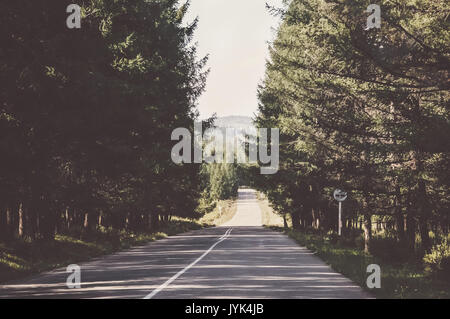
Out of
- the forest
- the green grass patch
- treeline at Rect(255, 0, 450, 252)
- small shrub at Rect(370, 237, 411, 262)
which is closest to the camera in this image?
the green grass patch

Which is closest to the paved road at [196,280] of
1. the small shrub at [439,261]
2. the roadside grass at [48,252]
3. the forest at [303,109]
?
the roadside grass at [48,252]

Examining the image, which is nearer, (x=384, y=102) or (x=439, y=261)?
(x=384, y=102)

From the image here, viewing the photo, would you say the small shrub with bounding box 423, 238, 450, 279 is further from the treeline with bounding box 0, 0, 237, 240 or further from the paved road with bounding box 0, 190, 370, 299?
the treeline with bounding box 0, 0, 237, 240

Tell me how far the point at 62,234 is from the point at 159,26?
14493 mm

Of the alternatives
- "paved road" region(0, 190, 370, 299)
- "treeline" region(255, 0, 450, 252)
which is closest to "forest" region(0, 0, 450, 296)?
"treeline" region(255, 0, 450, 252)

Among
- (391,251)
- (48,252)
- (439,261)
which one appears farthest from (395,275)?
(48,252)

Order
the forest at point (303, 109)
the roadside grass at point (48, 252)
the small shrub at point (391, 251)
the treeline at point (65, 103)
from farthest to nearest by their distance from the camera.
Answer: the small shrub at point (391, 251), the treeline at point (65, 103), the roadside grass at point (48, 252), the forest at point (303, 109)

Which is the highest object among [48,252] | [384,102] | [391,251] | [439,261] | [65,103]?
[65,103]

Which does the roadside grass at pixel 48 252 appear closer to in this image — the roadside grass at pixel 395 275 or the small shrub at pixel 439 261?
the roadside grass at pixel 395 275

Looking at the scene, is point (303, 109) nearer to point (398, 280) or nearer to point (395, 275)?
point (395, 275)

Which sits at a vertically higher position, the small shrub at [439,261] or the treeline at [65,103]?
the treeline at [65,103]

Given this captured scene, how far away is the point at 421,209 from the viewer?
57.1 feet

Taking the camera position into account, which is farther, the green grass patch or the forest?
the forest

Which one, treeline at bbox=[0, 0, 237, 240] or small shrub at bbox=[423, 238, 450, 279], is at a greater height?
treeline at bbox=[0, 0, 237, 240]
